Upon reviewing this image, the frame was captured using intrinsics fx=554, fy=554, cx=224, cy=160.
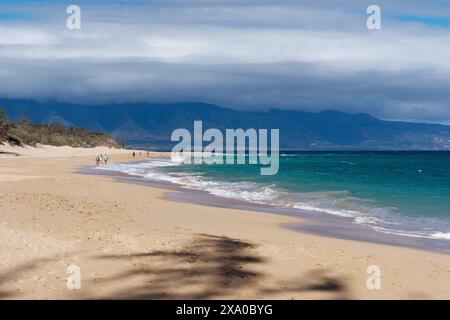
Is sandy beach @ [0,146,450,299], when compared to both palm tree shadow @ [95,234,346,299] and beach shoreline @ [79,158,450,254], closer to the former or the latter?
palm tree shadow @ [95,234,346,299]

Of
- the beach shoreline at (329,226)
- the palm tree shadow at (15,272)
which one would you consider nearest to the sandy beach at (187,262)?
the palm tree shadow at (15,272)

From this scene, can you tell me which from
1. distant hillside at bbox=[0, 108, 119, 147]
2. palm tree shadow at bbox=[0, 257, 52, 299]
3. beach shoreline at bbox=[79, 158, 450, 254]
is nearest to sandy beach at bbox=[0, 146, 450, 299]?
palm tree shadow at bbox=[0, 257, 52, 299]

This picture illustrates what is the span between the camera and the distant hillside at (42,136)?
78.6 m

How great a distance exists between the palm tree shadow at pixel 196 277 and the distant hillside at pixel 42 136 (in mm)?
66634

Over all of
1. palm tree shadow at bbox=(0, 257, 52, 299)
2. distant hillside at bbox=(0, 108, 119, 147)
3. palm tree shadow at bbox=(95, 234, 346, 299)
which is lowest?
palm tree shadow at bbox=(95, 234, 346, 299)

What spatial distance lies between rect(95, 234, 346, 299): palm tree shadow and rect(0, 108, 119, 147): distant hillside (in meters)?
66.6

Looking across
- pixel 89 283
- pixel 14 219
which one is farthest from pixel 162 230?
pixel 89 283

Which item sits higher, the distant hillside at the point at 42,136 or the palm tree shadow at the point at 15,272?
the distant hillside at the point at 42,136

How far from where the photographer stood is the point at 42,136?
104188 millimetres

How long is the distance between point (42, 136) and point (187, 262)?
99925mm

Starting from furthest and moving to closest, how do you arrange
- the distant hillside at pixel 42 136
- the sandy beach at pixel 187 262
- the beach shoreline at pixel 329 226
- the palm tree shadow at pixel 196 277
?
the distant hillside at pixel 42 136, the beach shoreline at pixel 329 226, the sandy beach at pixel 187 262, the palm tree shadow at pixel 196 277

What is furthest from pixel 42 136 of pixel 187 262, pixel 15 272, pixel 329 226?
pixel 15 272

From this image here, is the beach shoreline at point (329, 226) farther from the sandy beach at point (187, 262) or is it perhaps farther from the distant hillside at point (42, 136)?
the distant hillside at point (42, 136)

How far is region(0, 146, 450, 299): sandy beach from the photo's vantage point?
877cm
